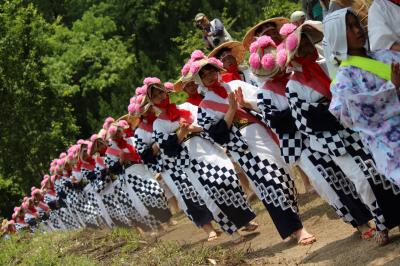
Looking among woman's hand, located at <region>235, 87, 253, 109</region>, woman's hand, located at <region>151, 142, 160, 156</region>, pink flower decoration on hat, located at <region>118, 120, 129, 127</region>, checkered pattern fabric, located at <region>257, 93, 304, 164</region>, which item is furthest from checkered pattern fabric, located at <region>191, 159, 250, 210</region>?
pink flower decoration on hat, located at <region>118, 120, 129, 127</region>

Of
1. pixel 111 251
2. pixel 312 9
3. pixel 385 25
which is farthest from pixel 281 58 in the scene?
pixel 111 251

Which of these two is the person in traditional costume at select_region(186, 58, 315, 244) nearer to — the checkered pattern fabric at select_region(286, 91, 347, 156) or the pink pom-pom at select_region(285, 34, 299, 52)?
the checkered pattern fabric at select_region(286, 91, 347, 156)

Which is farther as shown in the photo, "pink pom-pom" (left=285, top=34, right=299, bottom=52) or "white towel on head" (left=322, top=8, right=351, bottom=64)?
"pink pom-pom" (left=285, top=34, right=299, bottom=52)

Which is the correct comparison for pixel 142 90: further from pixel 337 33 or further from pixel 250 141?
pixel 337 33

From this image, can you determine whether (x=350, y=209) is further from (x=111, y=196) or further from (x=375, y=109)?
(x=111, y=196)

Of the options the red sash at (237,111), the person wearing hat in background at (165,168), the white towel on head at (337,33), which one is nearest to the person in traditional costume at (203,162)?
the person wearing hat in background at (165,168)

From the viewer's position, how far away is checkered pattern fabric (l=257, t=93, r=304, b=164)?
7.03 meters

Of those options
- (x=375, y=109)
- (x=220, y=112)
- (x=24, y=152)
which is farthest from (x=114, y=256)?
(x=24, y=152)

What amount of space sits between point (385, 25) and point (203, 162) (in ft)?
12.3

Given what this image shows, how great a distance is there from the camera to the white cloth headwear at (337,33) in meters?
5.48

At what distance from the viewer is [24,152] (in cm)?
2714

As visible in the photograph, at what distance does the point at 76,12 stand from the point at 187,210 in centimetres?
2606

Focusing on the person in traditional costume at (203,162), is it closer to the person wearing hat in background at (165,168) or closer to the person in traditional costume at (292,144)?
the person wearing hat in background at (165,168)

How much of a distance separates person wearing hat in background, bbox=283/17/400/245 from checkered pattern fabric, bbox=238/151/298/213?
3.33 ft
